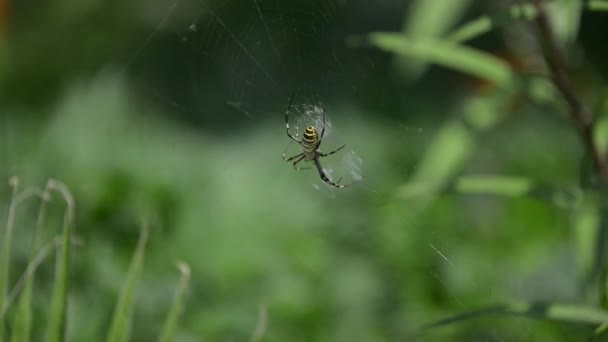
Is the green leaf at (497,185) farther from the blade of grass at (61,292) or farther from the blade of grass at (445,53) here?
the blade of grass at (61,292)

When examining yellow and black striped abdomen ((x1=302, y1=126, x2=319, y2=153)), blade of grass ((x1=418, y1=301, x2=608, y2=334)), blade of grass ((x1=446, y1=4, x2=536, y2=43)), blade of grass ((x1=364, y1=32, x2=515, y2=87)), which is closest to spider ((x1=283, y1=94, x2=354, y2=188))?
yellow and black striped abdomen ((x1=302, y1=126, x2=319, y2=153))

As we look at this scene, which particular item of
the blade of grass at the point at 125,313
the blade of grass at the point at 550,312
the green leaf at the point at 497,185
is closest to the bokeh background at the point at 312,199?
the green leaf at the point at 497,185

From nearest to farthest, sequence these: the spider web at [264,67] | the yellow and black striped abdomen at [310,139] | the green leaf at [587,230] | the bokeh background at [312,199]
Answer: the green leaf at [587,230]
the yellow and black striped abdomen at [310,139]
the bokeh background at [312,199]
the spider web at [264,67]

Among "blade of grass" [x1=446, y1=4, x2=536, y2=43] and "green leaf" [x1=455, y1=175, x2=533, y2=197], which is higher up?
"blade of grass" [x1=446, y1=4, x2=536, y2=43]

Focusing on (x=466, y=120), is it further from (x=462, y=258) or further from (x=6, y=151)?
(x=6, y=151)

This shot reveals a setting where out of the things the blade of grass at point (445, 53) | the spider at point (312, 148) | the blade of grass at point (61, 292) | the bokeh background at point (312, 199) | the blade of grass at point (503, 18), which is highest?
the blade of grass at point (503, 18)

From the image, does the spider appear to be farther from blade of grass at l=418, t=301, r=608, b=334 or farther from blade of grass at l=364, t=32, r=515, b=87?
blade of grass at l=418, t=301, r=608, b=334

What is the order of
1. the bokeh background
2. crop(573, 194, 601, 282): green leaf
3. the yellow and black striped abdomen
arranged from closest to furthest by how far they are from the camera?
crop(573, 194, 601, 282): green leaf
the yellow and black striped abdomen
the bokeh background
